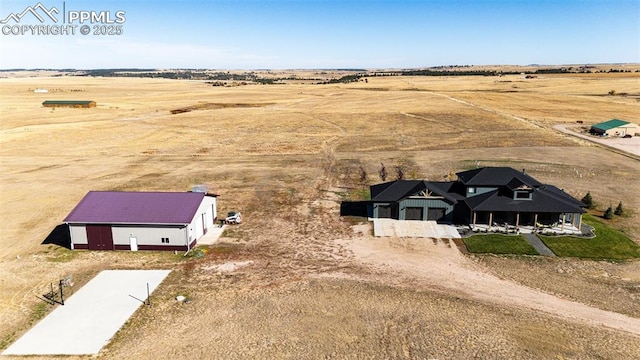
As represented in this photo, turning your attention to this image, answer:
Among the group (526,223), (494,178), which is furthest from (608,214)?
(494,178)

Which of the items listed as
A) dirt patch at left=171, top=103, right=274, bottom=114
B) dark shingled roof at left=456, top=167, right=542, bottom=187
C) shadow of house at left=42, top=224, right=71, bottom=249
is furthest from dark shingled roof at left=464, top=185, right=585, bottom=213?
dirt patch at left=171, top=103, right=274, bottom=114

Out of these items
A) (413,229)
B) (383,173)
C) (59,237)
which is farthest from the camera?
(383,173)

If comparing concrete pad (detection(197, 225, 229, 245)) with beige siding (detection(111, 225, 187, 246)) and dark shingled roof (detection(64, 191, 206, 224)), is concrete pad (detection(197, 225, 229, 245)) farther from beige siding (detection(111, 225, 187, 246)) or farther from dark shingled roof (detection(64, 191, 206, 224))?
dark shingled roof (detection(64, 191, 206, 224))

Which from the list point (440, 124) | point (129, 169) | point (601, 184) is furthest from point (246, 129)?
point (601, 184)

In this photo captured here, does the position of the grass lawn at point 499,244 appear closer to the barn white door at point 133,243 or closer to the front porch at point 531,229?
the front porch at point 531,229

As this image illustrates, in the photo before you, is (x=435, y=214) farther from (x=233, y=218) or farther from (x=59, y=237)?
(x=59, y=237)
